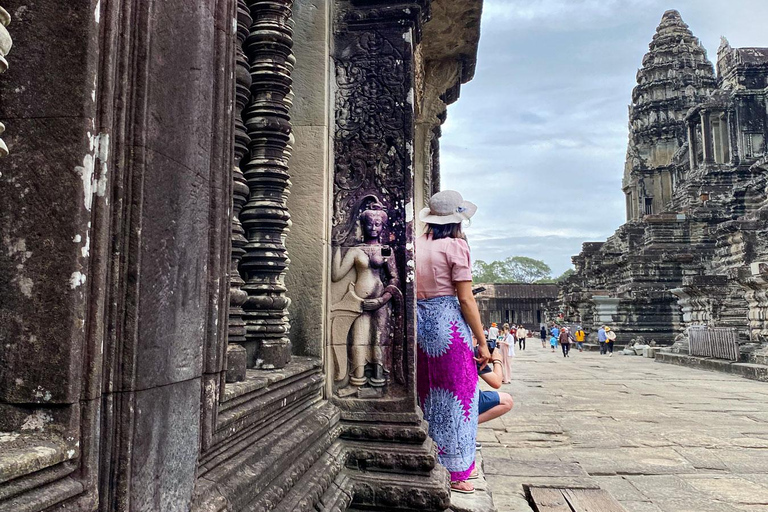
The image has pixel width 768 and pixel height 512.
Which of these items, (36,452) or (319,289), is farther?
(319,289)

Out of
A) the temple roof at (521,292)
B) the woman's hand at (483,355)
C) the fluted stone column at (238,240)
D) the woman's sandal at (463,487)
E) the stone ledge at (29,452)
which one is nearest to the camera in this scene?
the stone ledge at (29,452)

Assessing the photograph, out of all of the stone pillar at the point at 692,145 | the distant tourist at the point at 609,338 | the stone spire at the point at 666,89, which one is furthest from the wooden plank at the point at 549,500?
the stone spire at the point at 666,89

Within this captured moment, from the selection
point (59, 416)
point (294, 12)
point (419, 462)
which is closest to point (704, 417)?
point (419, 462)

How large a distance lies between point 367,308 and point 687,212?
2528 cm

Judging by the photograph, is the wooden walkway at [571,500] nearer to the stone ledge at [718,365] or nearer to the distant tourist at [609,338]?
the stone ledge at [718,365]

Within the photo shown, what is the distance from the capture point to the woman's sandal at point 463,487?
326 centimetres

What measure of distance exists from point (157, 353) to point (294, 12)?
265cm

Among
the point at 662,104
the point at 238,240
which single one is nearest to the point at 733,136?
the point at 662,104

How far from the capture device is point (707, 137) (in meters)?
28.8

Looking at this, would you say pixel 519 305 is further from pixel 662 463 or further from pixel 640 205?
pixel 662 463

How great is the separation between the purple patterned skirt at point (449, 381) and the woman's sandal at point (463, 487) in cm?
2

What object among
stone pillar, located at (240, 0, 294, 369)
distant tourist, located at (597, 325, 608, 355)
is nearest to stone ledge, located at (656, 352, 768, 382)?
distant tourist, located at (597, 325, 608, 355)

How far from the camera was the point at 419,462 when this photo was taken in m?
3.00

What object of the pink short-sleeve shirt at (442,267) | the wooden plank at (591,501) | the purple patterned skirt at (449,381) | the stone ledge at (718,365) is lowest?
the stone ledge at (718,365)
